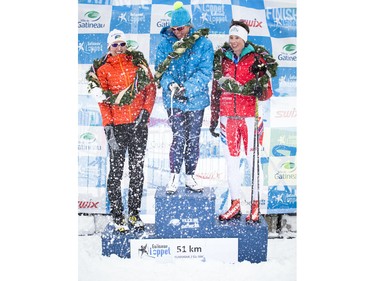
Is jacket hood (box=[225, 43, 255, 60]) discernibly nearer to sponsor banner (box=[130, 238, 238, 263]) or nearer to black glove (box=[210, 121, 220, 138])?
black glove (box=[210, 121, 220, 138])

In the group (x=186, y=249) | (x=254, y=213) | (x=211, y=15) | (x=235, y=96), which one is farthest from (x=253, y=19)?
(x=186, y=249)

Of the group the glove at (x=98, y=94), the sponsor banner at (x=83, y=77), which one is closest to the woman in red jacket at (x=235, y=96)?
the glove at (x=98, y=94)

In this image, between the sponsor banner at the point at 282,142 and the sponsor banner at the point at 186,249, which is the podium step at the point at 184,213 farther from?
the sponsor banner at the point at 282,142

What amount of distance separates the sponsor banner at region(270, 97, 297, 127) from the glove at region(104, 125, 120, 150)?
1.01 m

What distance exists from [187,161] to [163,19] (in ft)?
2.99

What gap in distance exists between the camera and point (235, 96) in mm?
2904

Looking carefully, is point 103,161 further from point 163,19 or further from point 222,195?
point 163,19

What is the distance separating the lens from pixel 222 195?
116 inches

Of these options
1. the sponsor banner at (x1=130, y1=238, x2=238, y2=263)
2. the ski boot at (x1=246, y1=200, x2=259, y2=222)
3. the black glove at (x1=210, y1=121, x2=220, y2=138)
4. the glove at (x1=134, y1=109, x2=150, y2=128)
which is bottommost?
the sponsor banner at (x1=130, y1=238, x2=238, y2=263)

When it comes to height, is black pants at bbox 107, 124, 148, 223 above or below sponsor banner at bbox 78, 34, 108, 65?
below

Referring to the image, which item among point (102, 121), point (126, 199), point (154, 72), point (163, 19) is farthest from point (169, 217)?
point (163, 19)

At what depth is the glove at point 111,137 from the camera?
9.55 feet

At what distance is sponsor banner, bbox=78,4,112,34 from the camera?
2889mm

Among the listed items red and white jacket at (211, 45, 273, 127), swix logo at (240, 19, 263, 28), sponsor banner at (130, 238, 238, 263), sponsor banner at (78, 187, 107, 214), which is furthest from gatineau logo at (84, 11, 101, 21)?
sponsor banner at (130, 238, 238, 263)
